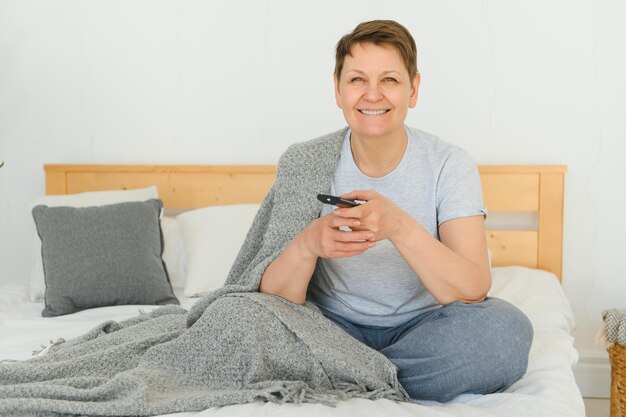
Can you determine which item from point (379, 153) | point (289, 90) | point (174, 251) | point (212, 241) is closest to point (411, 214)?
point (379, 153)

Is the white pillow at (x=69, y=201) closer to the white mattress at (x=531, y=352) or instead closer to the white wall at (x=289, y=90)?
the white mattress at (x=531, y=352)

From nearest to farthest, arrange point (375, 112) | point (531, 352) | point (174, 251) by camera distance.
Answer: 1. point (375, 112)
2. point (531, 352)
3. point (174, 251)

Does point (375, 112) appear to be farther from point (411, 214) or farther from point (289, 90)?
point (289, 90)

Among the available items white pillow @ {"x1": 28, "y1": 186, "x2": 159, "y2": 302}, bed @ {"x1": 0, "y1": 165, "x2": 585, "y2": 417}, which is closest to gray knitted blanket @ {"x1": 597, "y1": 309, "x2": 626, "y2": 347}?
bed @ {"x1": 0, "y1": 165, "x2": 585, "y2": 417}

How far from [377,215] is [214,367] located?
41 cm

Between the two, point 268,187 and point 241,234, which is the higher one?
point 268,187

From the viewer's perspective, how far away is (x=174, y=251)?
2740 mm

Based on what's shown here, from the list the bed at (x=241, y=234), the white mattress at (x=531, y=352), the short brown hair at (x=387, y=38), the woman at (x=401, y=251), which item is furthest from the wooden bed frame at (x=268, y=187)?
the short brown hair at (x=387, y=38)

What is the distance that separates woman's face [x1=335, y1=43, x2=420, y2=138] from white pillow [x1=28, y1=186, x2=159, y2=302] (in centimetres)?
128

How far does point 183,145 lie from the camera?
305cm

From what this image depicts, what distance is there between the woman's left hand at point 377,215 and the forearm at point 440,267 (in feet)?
0.04

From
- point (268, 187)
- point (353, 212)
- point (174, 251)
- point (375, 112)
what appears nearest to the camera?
point (353, 212)

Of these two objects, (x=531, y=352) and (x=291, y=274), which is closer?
(x=291, y=274)

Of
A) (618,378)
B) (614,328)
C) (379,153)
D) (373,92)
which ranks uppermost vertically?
(373,92)
